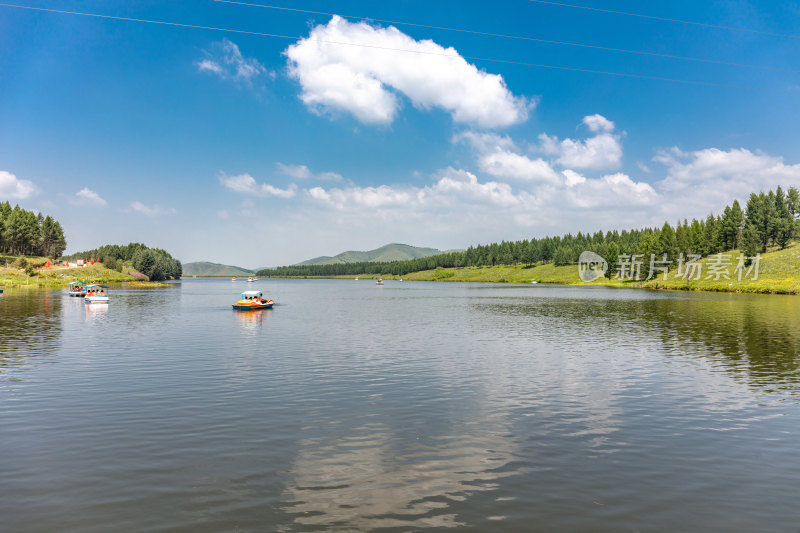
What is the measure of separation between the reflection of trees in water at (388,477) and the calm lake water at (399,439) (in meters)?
0.07

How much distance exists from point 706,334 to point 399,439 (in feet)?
157

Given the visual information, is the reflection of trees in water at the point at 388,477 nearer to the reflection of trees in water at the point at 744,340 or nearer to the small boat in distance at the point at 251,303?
the reflection of trees in water at the point at 744,340

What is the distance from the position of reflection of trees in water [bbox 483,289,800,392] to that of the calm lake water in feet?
1.90

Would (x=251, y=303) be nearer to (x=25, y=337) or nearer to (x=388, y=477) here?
(x=25, y=337)

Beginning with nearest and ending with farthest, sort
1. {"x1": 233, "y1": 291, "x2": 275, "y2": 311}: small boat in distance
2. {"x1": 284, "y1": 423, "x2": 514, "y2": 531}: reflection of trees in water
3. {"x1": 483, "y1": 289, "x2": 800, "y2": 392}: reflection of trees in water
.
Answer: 1. {"x1": 284, "y1": 423, "x2": 514, "y2": 531}: reflection of trees in water
2. {"x1": 483, "y1": 289, "x2": 800, "y2": 392}: reflection of trees in water
3. {"x1": 233, "y1": 291, "x2": 275, "y2": 311}: small boat in distance

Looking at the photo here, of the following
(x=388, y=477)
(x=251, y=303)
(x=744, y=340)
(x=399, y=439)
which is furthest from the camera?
(x=251, y=303)

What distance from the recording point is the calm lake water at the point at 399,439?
12789 mm

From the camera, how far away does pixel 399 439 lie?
1891 cm

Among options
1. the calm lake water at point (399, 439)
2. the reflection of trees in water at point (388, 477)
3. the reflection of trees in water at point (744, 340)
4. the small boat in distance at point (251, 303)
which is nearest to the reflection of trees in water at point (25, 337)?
the calm lake water at point (399, 439)

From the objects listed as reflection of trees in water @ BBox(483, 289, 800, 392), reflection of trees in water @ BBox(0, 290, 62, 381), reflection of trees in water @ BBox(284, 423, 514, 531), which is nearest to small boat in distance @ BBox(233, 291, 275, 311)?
reflection of trees in water @ BBox(0, 290, 62, 381)

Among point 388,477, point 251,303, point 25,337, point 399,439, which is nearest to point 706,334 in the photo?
point 399,439

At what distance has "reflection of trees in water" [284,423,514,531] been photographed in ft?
40.8

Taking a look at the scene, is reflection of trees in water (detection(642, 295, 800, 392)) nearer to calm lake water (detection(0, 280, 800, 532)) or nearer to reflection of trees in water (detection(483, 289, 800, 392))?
reflection of trees in water (detection(483, 289, 800, 392))

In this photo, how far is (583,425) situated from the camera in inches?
822
